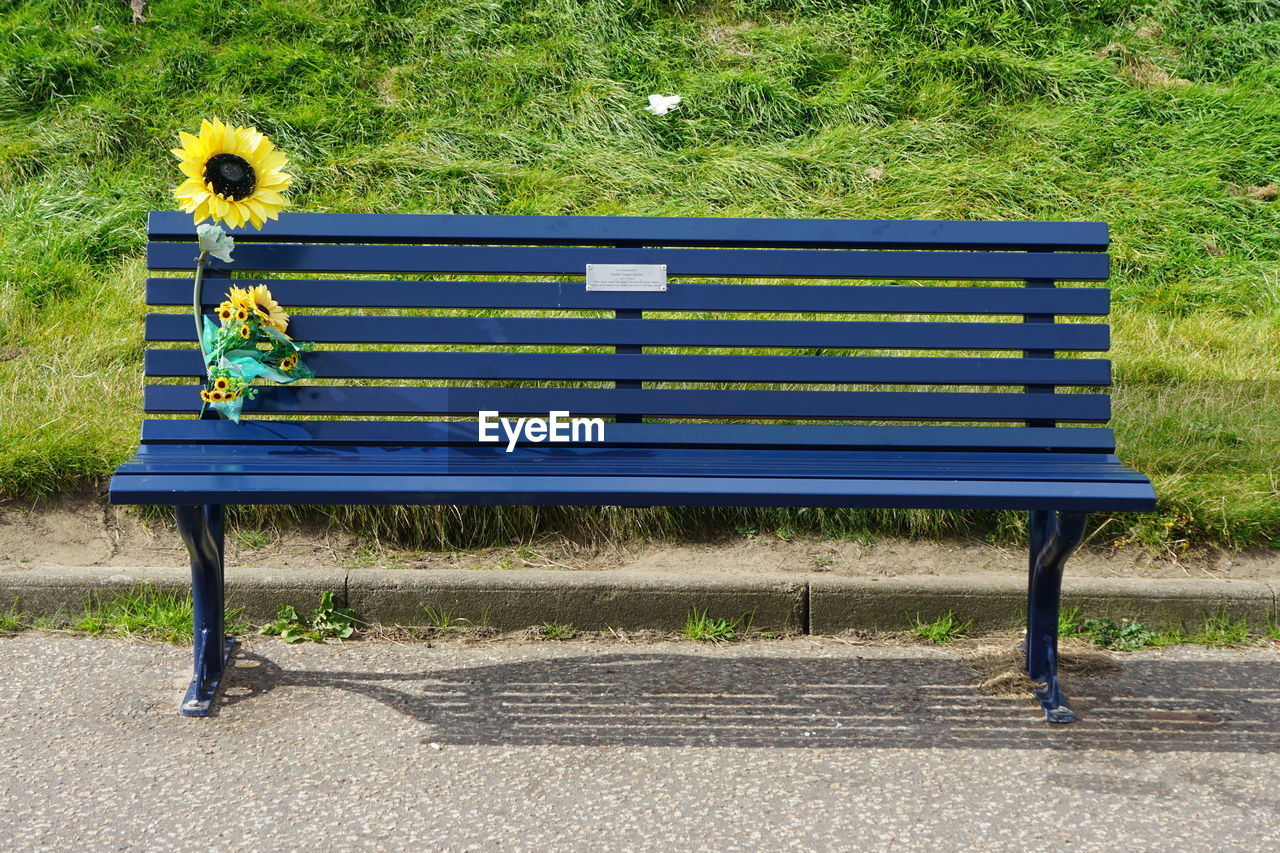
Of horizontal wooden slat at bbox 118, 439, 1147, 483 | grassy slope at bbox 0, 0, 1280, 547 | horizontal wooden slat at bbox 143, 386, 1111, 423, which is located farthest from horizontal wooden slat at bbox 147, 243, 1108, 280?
grassy slope at bbox 0, 0, 1280, 547

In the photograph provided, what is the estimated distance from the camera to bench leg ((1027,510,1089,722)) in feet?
10.0

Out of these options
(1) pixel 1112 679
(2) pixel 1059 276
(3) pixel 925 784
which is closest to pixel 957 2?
(2) pixel 1059 276

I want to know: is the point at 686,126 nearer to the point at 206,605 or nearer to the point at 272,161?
the point at 272,161

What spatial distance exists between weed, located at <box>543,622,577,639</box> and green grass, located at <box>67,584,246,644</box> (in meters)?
0.93

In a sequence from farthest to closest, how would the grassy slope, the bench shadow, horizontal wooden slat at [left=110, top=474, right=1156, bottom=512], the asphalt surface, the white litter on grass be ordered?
1. the white litter on grass
2. the grassy slope
3. the bench shadow
4. horizontal wooden slat at [left=110, top=474, right=1156, bottom=512]
5. the asphalt surface

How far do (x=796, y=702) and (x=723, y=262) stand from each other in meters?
1.25

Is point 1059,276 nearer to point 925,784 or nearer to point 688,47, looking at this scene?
point 925,784

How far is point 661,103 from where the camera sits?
6.91 metres

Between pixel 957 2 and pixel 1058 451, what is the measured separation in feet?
17.4

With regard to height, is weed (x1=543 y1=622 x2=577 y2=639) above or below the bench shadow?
above

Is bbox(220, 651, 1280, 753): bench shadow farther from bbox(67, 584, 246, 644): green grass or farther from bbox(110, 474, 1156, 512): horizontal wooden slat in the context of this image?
bbox(110, 474, 1156, 512): horizontal wooden slat

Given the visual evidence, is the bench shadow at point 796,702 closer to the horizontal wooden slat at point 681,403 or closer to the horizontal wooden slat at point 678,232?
the horizontal wooden slat at point 681,403

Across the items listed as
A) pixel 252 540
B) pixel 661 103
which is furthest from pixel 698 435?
pixel 661 103

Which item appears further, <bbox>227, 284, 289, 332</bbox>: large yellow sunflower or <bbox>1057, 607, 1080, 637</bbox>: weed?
<bbox>1057, 607, 1080, 637</bbox>: weed
